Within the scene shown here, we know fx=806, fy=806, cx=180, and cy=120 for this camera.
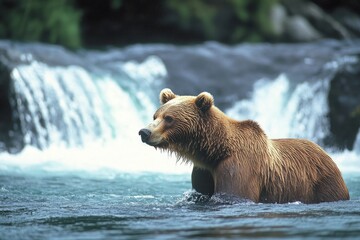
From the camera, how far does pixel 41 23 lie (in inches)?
844

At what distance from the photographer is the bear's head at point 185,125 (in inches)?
332

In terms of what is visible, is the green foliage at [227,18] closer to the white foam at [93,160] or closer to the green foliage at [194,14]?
the green foliage at [194,14]

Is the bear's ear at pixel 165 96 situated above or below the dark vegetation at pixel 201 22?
below

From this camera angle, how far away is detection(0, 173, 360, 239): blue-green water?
677 centimetres

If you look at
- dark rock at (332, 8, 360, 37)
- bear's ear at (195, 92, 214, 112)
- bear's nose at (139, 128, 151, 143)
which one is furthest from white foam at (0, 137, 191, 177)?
dark rock at (332, 8, 360, 37)

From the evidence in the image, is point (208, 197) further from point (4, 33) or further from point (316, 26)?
point (316, 26)

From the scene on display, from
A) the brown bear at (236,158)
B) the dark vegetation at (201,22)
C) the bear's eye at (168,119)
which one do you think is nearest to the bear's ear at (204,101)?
the brown bear at (236,158)

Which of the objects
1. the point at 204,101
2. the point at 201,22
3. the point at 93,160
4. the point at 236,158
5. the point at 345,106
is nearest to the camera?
the point at 236,158

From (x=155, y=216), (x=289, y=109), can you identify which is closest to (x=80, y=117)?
(x=289, y=109)

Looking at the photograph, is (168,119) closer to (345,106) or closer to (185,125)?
(185,125)

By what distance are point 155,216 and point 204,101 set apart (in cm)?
142

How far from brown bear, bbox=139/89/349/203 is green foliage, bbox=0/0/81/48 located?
1281 centimetres

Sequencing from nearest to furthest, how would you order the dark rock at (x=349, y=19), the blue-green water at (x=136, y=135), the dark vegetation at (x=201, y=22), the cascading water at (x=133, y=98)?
the blue-green water at (x=136, y=135) → the cascading water at (x=133, y=98) → the dark vegetation at (x=201, y=22) → the dark rock at (x=349, y=19)

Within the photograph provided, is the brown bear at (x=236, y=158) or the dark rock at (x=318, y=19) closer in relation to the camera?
the brown bear at (x=236, y=158)
